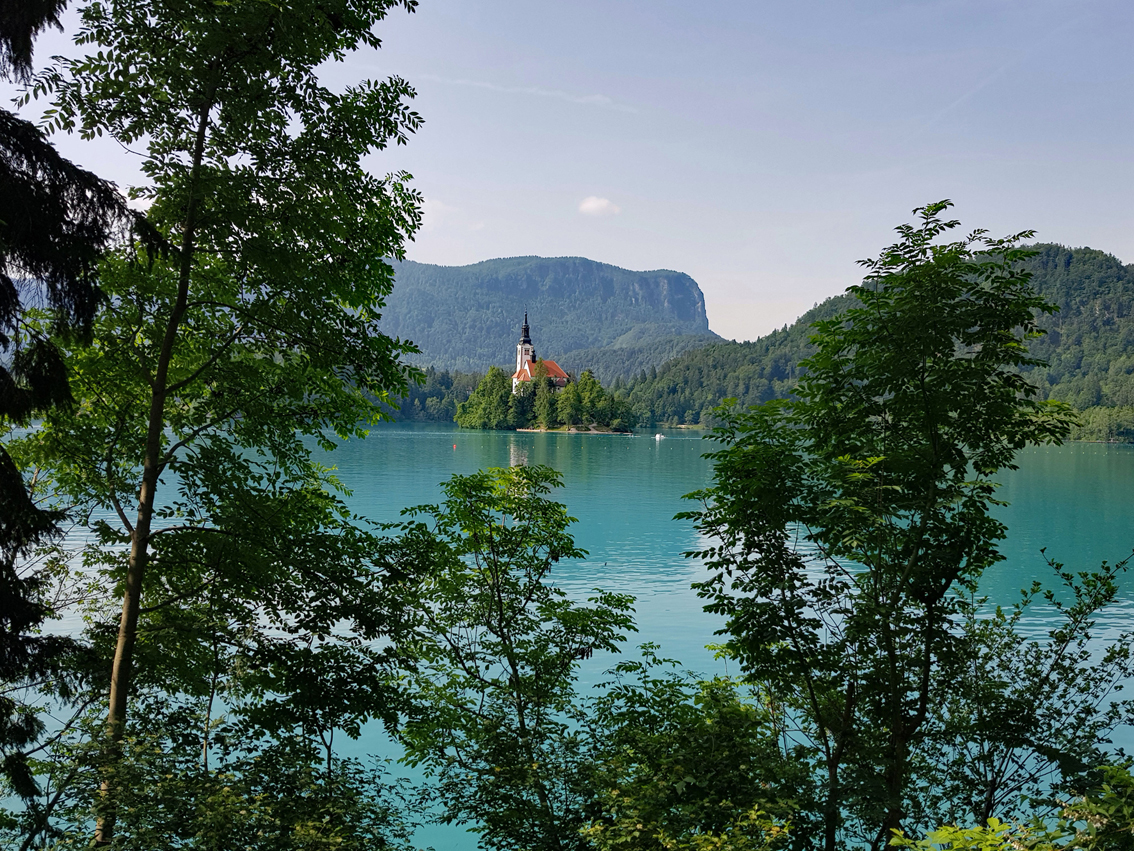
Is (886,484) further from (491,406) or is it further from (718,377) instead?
(718,377)

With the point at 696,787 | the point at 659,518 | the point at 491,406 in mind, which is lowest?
the point at 659,518

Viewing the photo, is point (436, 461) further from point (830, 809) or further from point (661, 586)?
point (830, 809)

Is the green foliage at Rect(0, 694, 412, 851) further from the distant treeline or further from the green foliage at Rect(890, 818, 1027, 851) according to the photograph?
the distant treeline

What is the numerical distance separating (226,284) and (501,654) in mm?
4380

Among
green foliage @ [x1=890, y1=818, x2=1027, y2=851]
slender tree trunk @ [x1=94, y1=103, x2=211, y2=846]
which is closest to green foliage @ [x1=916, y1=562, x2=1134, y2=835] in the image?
green foliage @ [x1=890, y1=818, x2=1027, y2=851]

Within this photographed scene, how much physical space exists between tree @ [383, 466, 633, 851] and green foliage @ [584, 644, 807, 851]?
55 cm

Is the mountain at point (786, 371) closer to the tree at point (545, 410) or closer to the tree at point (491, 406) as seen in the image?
the tree at point (545, 410)

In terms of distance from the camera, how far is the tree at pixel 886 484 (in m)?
6.30

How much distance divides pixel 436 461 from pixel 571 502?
2129 cm

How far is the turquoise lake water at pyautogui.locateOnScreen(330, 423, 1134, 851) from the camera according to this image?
1862 centimetres

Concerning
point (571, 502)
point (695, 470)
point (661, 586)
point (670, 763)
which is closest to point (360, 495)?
point (571, 502)

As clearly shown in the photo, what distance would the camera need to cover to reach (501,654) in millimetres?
8023

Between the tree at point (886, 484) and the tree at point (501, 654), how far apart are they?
73.3 inches

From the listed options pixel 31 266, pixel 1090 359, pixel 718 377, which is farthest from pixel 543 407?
pixel 1090 359
